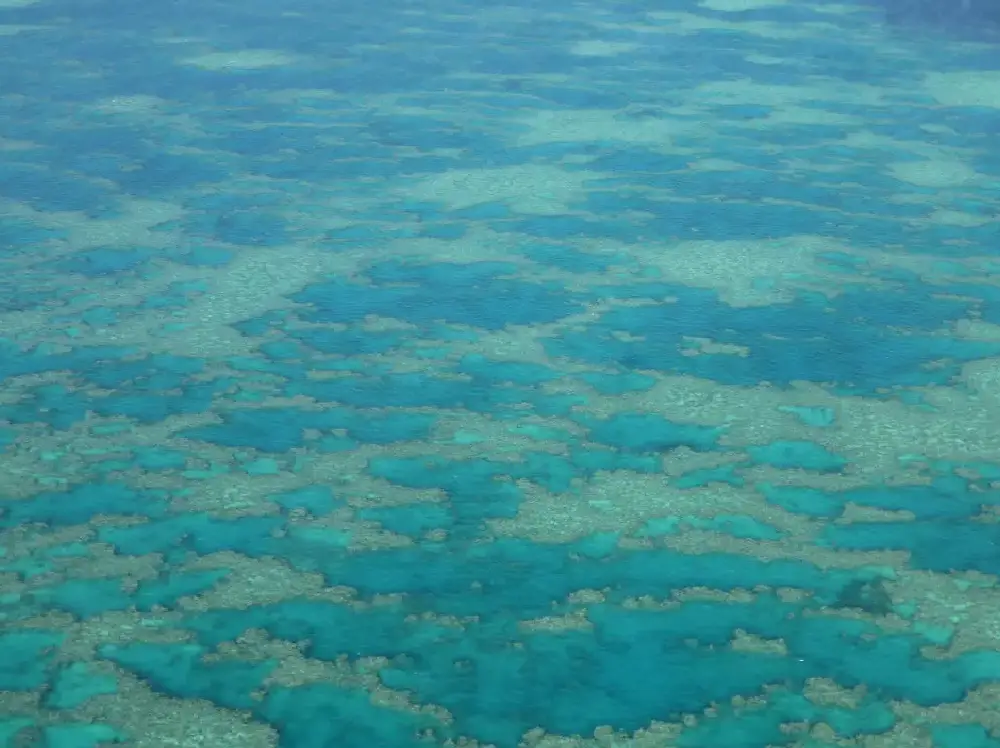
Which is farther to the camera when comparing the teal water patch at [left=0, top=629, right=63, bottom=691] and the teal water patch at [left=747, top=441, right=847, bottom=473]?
the teal water patch at [left=747, top=441, right=847, bottom=473]

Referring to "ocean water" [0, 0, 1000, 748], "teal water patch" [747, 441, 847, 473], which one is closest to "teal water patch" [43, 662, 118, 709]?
"ocean water" [0, 0, 1000, 748]

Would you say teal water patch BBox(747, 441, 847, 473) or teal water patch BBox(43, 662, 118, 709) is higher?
teal water patch BBox(747, 441, 847, 473)

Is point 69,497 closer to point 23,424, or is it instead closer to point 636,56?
point 23,424

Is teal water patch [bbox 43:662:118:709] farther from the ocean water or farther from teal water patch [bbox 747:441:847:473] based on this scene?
teal water patch [bbox 747:441:847:473]

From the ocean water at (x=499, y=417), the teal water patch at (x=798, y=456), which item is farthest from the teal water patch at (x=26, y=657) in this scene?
the teal water patch at (x=798, y=456)

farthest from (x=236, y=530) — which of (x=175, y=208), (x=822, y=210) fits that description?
(x=822, y=210)

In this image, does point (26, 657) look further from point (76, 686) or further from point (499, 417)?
point (499, 417)

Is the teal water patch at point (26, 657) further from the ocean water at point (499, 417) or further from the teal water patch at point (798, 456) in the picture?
the teal water patch at point (798, 456)

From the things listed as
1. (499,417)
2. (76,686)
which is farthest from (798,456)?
(76,686)

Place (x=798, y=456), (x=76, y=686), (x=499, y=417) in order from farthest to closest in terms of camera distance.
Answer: (x=499, y=417) → (x=798, y=456) → (x=76, y=686)

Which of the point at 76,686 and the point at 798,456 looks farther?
the point at 798,456
